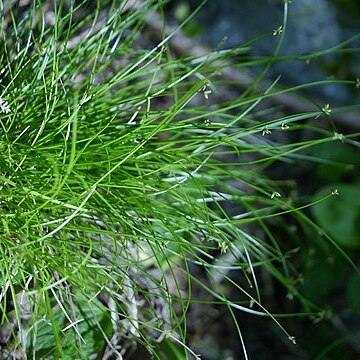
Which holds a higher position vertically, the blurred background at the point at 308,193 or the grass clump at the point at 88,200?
the grass clump at the point at 88,200

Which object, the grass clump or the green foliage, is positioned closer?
the grass clump

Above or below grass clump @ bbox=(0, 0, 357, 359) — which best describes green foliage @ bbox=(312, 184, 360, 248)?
below

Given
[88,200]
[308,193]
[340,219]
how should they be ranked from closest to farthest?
[88,200] → [340,219] → [308,193]

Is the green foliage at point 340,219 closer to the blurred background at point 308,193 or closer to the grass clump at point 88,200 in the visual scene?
the blurred background at point 308,193

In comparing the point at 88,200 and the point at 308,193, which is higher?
the point at 88,200

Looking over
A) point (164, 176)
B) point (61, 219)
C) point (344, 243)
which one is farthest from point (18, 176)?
point (344, 243)

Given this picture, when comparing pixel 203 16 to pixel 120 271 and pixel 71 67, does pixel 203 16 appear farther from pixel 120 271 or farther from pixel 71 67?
pixel 120 271

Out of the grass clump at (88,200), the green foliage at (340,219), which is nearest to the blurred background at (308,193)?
the green foliage at (340,219)

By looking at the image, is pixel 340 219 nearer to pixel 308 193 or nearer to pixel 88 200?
pixel 308 193

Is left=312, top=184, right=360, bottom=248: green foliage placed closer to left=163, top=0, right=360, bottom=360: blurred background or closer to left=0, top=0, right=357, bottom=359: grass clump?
left=163, top=0, right=360, bottom=360: blurred background

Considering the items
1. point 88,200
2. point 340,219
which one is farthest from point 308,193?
point 88,200

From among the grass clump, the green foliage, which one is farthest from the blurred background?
the grass clump
